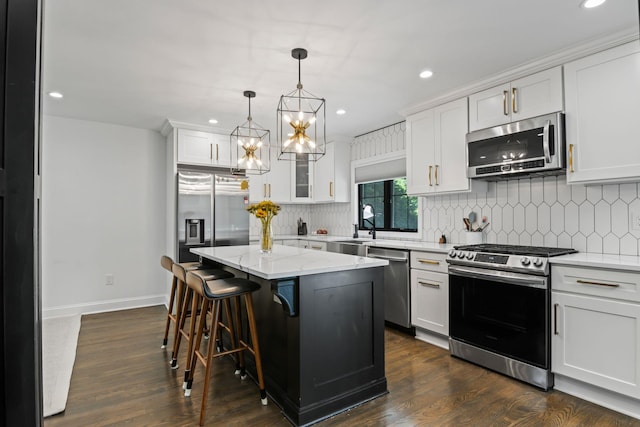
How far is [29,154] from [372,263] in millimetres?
1897

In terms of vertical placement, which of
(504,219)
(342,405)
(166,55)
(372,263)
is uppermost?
(166,55)

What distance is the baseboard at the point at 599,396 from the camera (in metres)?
2.13

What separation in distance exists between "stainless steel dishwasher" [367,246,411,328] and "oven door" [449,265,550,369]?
1.86ft

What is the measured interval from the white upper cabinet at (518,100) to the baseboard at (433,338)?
2010 millimetres

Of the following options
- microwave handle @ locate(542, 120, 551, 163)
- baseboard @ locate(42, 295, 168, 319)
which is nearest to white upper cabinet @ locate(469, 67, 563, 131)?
microwave handle @ locate(542, 120, 551, 163)

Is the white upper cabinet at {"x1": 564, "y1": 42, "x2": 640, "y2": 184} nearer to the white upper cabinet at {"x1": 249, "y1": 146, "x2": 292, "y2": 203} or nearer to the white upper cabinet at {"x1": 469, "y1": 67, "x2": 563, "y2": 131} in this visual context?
the white upper cabinet at {"x1": 469, "y1": 67, "x2": 563, "y2": 131}

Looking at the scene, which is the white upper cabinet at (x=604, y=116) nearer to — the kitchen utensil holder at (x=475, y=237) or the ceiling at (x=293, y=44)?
the ceiling at (x=293, y=44)

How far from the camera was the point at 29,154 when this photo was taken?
0.71 metres

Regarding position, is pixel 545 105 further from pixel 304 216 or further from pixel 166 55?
pixel 304 216

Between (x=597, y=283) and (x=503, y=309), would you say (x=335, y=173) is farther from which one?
(x=597, y=283)

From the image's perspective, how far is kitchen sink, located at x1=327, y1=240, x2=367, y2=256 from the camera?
3977 millimetres

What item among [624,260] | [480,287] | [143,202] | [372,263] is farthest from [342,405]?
[143,202]

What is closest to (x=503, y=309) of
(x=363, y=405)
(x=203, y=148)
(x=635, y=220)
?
(x=635, y=220)

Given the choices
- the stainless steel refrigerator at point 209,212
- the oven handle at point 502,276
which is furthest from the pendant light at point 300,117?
the oven handle at point 502,276
